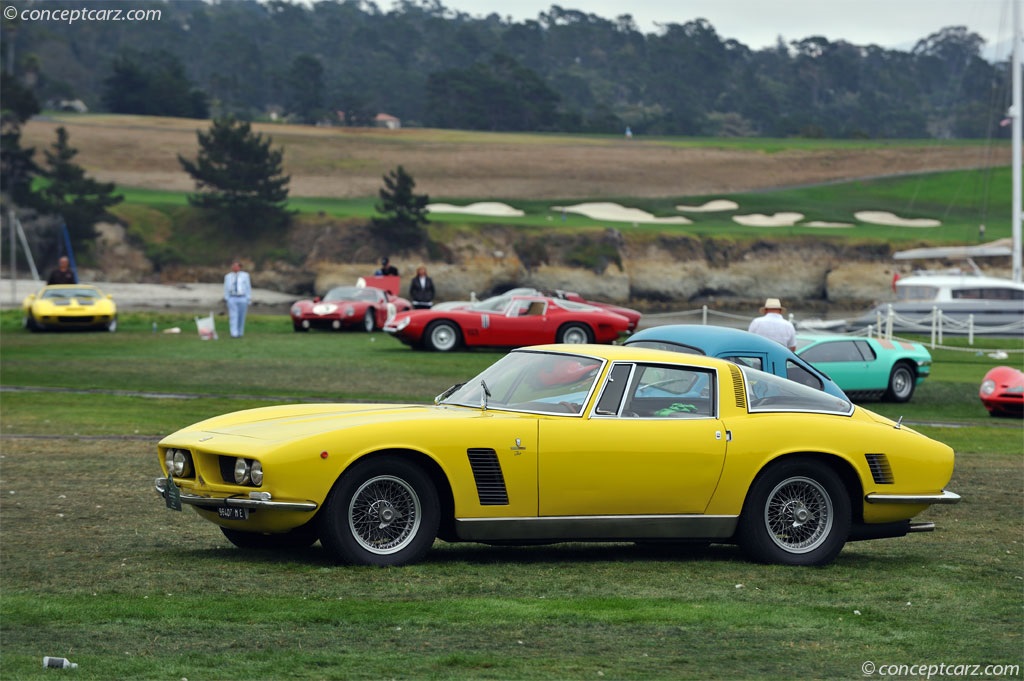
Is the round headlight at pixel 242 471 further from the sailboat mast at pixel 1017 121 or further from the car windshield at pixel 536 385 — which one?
the sailboat mast at pixel 1017 121

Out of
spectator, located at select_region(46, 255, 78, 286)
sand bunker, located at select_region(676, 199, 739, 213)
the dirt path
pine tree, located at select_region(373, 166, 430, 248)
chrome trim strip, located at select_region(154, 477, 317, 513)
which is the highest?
the dirt path

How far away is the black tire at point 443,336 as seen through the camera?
99.7ft

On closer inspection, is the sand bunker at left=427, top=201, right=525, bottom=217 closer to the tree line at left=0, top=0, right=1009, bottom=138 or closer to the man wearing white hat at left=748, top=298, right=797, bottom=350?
the tree line at left=0, top=0, right=1009, bottom=138

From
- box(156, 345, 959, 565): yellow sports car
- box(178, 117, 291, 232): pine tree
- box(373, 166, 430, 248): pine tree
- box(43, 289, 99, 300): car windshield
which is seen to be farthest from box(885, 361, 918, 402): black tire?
box(178, 117, 291, 232): pine tree

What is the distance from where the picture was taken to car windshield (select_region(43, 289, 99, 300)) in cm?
3488

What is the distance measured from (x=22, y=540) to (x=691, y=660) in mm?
5042

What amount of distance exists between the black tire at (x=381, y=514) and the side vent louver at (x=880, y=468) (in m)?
2.91

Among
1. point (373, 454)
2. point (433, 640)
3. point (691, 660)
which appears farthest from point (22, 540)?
point (691, 660)

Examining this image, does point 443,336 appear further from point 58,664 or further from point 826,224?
point 826,224

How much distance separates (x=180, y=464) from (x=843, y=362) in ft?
51.4

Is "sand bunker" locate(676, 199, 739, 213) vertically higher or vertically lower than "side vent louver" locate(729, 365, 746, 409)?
higher

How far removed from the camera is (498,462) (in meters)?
8.66

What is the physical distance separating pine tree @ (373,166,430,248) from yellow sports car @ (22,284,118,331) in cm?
3332

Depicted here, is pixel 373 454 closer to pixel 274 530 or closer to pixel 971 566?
pixel 274 530
